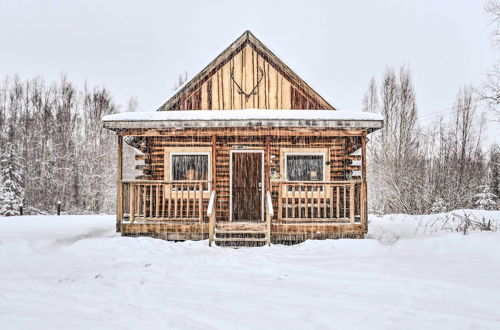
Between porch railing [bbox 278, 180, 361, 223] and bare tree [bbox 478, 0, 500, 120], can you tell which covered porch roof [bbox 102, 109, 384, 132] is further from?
bare tree [bbox 478, 0, 500, 120]

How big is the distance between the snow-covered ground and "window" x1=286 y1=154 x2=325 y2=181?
3.40 m

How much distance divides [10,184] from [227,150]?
19.8m

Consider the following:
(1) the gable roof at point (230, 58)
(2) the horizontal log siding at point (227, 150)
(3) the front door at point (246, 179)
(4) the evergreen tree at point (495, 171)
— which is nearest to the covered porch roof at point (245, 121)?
(2) the horizontal log siding at point (227, 150)

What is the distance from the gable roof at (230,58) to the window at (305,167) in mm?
1745

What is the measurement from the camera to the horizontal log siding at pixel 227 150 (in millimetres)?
11898

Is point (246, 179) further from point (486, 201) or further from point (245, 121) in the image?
point (486, 201)

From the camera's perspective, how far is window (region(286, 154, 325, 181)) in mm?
11898

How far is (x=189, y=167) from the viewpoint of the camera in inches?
469

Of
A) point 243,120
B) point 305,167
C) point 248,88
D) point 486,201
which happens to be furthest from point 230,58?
point 486,201

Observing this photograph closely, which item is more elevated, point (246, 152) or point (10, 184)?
point (246, 152)

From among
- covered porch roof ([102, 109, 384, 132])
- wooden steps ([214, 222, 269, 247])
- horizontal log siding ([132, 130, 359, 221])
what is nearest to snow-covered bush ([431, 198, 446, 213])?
horizontal log siding ([132, 130, 359, 221])

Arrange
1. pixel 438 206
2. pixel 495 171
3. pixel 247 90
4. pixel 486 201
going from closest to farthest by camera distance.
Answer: pixel 247 90
pixel 438 206
pixel 486 201
pixel 495 171

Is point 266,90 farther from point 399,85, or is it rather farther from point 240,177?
point 399,85

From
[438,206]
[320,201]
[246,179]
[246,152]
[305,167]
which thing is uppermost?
[246,152]
